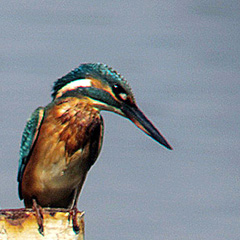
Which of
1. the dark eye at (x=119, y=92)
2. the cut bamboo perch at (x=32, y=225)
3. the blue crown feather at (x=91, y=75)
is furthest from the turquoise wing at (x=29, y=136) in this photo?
the cut bamboo perch at (x=32, y=225)

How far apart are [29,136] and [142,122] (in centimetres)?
111

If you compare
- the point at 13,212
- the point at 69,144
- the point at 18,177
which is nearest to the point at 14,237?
the point at 13,212

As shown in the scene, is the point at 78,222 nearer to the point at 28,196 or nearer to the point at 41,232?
the point at 41,232

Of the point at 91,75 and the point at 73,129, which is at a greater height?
the point at 91,75

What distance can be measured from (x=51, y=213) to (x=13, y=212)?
263mm

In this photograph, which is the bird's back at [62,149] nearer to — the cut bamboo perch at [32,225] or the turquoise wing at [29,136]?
the turquoise wing at [29,136]

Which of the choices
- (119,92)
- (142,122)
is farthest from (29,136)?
(142,122)

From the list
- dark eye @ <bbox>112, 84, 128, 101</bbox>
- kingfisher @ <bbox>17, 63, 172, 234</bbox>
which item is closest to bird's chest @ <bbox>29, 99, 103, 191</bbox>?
kingfisher @ <bbox>17, 63, 172, 234</bbox>

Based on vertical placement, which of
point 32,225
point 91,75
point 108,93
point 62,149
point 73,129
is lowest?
point 32,225

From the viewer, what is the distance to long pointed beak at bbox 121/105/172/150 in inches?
213

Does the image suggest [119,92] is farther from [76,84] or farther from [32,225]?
[32,225]

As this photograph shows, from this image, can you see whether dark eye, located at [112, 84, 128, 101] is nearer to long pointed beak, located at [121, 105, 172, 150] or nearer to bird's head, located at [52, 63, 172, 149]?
bird's head, located at [52, 63, 172, 149]

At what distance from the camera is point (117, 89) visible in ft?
17.5

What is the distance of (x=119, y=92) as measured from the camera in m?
5.35
